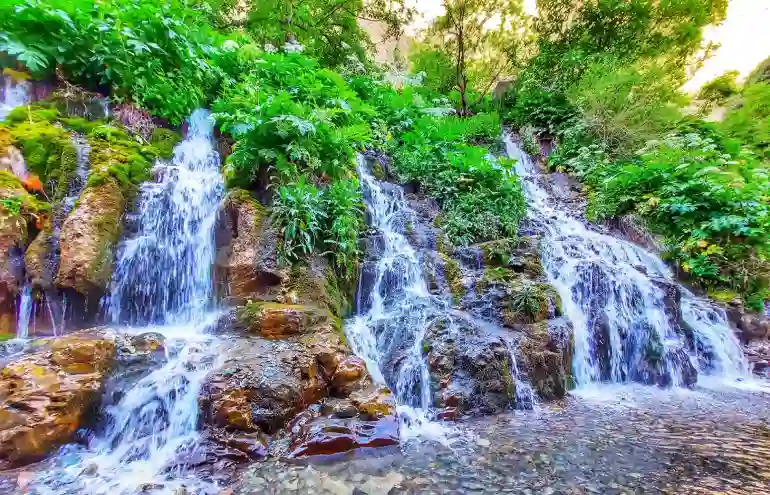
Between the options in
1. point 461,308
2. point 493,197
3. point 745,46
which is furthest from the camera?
point 745,46

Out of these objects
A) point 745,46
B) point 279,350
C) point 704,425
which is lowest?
point 704,425

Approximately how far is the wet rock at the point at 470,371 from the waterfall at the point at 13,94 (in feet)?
21.4

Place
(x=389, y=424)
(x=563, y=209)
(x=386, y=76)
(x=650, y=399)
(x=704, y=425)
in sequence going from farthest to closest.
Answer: (x=386, y=76) → (x=563, y=209) → (x=650, y=399) → (x=704, y=425) → (x=389, y=424)

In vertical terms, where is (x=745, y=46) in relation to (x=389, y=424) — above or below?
above

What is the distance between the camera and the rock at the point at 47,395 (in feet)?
8.63

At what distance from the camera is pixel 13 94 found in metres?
5.21

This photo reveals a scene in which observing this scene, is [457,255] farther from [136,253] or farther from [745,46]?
[745,46]

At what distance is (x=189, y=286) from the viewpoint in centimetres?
467

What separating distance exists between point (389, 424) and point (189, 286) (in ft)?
10.1

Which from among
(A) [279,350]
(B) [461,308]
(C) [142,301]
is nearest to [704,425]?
(B) [461,308]

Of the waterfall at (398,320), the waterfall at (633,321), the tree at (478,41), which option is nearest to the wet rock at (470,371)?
the waterfall at (398,320)

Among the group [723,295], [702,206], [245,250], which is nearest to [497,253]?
[245,250]

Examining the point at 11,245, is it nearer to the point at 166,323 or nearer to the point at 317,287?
the point at 166,323

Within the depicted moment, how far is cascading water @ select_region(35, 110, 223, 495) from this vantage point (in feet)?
8.68
